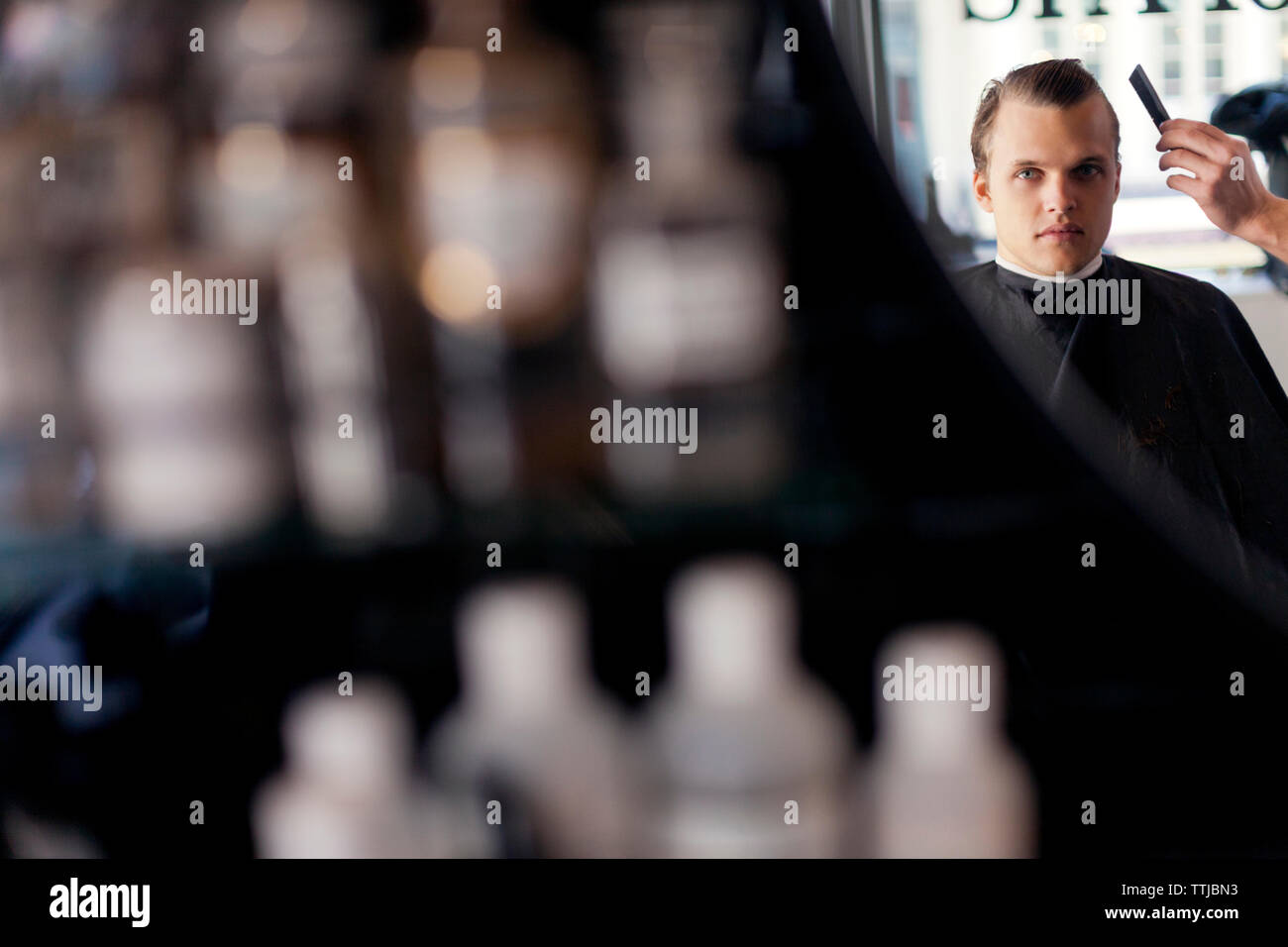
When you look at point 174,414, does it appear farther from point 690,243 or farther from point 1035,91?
point 1035,91

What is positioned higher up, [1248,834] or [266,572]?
[266,572]

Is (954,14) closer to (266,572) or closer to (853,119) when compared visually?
(853,119)

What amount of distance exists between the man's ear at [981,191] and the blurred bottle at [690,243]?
0.59 feet

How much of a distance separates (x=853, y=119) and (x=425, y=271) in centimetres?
43

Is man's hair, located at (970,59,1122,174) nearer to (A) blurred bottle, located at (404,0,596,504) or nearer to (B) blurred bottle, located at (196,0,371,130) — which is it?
(A) blurred bottle, located at (404,0,596,504)

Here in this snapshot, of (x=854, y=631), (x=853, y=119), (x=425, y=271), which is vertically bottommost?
(x=854, y=631)

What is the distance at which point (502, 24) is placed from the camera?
988 millimetres

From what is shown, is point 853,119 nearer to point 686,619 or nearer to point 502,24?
point 502,24

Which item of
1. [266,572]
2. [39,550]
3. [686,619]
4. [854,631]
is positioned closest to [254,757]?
[266,572]
